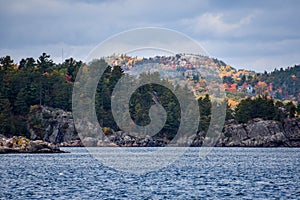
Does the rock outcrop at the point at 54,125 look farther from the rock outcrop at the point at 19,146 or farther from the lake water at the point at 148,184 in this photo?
the lake water at the point at 148,184

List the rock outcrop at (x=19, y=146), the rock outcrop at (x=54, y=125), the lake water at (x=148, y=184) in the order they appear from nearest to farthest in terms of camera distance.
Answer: the lake water at (x=148, y=184) → the rock outcrop at (x=19, y=146) → the rock outcrop at (x=54, y=125)

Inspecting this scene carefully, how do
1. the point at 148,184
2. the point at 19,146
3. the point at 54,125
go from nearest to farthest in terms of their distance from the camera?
the point at 148,184
the point at 19,146
the point at 54,125

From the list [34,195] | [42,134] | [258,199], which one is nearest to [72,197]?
[34,195]

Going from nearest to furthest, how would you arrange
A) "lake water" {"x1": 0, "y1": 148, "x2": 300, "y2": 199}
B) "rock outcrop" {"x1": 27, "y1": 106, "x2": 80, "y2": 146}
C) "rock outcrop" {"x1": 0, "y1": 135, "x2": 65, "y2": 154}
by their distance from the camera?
"lake water" {"x1": 0, "y1": 148, "x2": 300, "y2": 199}
"rock outcrop" {"x1": 0, "y1": 135, "x2": 65, "y2": 154}
"rock outcrop" {"x1": 27, "y1": 106, "x2": 80, "y2": 146}

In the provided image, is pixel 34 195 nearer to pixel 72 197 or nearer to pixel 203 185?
pixel 72 197

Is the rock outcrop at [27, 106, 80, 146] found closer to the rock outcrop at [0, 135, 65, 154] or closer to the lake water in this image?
the rock outcrop at [0, 135, 65, 154]

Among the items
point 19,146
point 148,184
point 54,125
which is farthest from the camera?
point 54,125

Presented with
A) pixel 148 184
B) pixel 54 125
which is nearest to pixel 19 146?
pixel 54 125

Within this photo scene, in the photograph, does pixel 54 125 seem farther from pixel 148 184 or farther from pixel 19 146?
pixel 148 184

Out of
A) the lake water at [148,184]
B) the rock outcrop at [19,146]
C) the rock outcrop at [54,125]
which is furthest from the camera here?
the rock outcrop at [54,125]

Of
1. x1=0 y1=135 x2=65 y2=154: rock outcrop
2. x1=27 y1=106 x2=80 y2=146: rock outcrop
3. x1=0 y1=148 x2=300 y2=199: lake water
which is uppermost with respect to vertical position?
x1=27 y1=106 x2=80 y2=146: rock outcrop

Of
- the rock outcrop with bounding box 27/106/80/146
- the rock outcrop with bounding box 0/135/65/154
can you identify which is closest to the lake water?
the rock outcrop with bounding box 0/135/65/154

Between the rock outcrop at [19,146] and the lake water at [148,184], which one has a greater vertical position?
the rock outcrop at [19,146]

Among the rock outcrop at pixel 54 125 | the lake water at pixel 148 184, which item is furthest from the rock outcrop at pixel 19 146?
the rock outcrop at pixel 54 125
